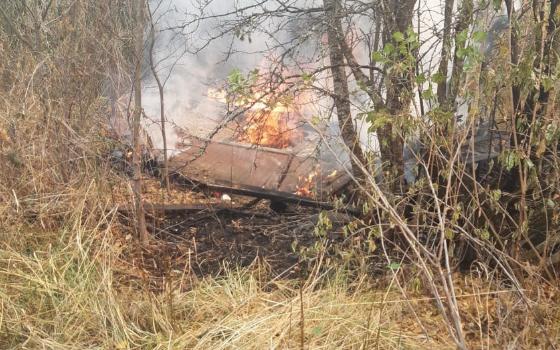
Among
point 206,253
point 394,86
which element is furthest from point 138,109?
point 394,86

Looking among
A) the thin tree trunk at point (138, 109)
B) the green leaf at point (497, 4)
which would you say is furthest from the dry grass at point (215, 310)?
the green leaf at point (497, 4)

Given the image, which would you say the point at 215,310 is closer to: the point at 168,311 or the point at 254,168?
the point at 168,311

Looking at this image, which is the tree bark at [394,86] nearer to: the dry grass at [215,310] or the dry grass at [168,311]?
the dry grass at [215,310]

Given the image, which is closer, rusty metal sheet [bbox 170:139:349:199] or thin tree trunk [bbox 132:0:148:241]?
thin tree trunk [bbox 132:0:148:241]

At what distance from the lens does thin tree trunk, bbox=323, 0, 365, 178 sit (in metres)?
5.36

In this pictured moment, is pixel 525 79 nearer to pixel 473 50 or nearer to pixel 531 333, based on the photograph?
pixel 473 50

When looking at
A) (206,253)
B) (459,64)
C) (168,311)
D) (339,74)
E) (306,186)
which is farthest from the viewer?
(306,186)

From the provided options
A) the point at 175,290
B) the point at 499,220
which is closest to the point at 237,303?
the point at 175,290

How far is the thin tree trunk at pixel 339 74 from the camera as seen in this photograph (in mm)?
5361

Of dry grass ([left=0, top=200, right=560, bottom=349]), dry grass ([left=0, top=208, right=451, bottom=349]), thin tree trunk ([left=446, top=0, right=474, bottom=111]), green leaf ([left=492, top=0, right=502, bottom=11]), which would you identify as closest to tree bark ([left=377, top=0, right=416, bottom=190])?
thin tree trunk ([left=446, top=0, right=474, bottom=111])

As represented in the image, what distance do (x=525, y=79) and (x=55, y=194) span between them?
4.29 m

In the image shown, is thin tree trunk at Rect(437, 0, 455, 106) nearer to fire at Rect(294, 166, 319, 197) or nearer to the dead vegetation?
the dead vegetation

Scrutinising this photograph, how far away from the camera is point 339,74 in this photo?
5.96 m

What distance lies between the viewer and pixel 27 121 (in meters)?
5.63
